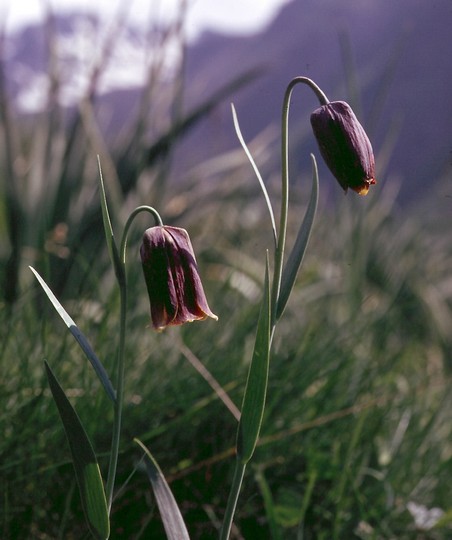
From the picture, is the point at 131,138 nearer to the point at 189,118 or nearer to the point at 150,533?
the point at 189,118

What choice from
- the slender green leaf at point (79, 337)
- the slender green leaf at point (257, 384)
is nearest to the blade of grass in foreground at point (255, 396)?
the slender green leaf at point (257, 384)

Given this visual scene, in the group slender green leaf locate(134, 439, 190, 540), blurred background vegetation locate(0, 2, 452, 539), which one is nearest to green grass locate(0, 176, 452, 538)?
blurred background vegetation locate(0, 2, 452, 539)

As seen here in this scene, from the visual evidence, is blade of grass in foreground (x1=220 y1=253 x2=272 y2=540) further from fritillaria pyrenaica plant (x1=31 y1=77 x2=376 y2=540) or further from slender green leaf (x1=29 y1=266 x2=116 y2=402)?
slender green leaf (x1=29 y1=266 x2=116 y2=402)

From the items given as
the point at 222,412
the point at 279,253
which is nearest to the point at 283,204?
the point at 279,253

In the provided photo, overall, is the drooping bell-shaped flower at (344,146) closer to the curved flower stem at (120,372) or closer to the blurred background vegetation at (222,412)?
the curved flower stem at (120,372)

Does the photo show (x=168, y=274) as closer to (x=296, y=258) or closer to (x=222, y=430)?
(x=296, y=258)

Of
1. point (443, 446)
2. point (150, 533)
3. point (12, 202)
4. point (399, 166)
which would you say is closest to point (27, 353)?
point (150, 533)

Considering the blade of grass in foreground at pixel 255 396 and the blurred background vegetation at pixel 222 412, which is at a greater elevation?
the blade of grass in foreground at pixel 255 396

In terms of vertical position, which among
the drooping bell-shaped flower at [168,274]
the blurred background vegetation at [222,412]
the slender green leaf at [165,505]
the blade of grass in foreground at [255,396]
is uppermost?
the drooping bell-shaped flower at [168,274]
